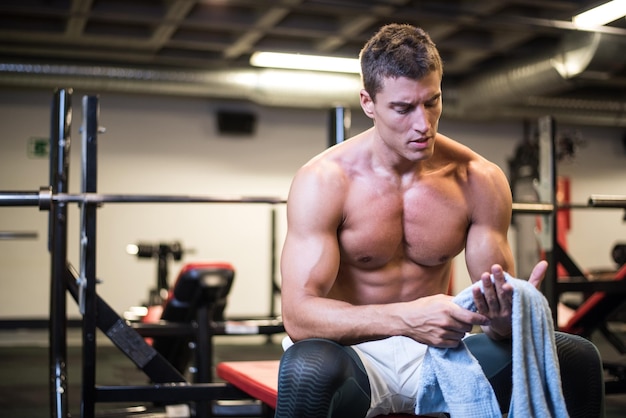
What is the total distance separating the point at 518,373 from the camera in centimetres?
164

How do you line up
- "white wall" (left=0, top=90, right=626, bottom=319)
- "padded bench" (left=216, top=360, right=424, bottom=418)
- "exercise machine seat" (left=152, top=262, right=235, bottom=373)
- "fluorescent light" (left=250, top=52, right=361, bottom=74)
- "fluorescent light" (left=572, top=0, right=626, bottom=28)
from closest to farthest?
"padded bench" (left=216, top=360, right=424, bottom=418)
"exercise machine seat" (left=152, top=262, right=235, bottom=373)
"fluorescent light" (left=572, top=0, right=626, bottom=28)
"fluorescent light" (left=250, top=52, right=361, bottom=74)
"white wall" (left=0, top=90, right=626, bottom=319)

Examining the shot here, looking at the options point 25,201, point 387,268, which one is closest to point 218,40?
point 25,201

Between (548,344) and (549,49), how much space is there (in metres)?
5.54

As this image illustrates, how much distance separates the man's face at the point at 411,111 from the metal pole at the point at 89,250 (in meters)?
1.11

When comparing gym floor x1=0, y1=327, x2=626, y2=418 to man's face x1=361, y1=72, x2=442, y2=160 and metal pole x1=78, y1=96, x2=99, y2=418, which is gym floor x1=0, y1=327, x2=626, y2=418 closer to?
metal pole x1=78, y1=96, x2=99, y2=418

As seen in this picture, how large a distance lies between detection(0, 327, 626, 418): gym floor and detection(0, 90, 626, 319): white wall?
0.44 metres

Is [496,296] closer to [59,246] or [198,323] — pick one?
[59,246]

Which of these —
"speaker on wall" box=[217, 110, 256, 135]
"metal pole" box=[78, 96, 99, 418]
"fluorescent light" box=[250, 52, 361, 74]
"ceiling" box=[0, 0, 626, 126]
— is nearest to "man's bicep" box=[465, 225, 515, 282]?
"metal pole" box=[78, 96, 99, 418]

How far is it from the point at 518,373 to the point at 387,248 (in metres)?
0.56

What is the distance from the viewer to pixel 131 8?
249 inches

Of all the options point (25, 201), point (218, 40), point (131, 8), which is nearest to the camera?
point (25, 201)

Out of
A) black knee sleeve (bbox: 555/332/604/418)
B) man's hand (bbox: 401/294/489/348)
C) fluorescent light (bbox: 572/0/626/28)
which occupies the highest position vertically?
fluorescent light (bbox: 572/0/626/28)

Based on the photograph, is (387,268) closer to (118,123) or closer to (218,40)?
(218,40)

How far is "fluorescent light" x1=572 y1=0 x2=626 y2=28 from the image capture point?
502cm
